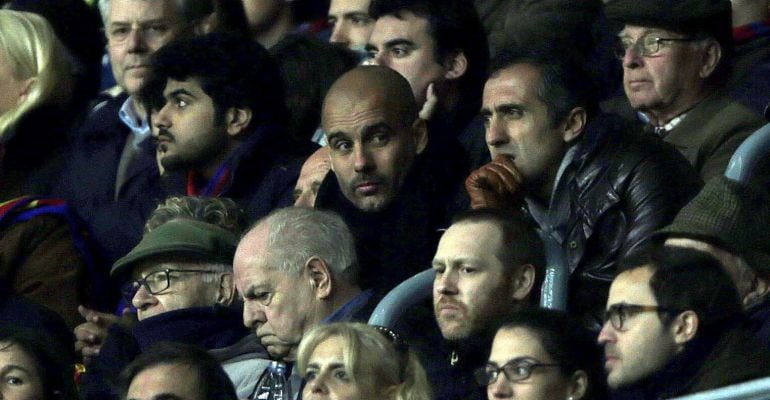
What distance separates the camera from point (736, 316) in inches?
267

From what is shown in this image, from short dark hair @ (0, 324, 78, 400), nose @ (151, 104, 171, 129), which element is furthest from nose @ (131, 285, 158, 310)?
nose @ (151, 104, 171, 129)

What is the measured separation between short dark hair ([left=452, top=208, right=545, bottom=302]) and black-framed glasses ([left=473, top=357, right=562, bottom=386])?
791 mm

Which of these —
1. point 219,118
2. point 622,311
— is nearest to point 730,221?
point 622,311

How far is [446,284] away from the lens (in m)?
7.66

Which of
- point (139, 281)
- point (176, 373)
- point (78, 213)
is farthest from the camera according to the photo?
point (78, 213)

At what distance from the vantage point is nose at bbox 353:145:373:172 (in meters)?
8.73

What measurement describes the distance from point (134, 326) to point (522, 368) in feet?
7.21

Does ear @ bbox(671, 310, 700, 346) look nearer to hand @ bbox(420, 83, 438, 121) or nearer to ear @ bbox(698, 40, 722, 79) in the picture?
ear @ bbox(698, 40, 722, 79)

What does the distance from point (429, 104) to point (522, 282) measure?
83.0 inches

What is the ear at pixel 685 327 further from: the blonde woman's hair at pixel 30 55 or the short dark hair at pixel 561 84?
the blonde woman's hair at pixel 30 55

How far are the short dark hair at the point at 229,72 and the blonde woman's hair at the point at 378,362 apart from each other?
2500 millimetres

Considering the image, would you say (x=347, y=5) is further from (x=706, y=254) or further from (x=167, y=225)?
(x=706, y=254)

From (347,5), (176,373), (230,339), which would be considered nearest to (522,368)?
(176,373)

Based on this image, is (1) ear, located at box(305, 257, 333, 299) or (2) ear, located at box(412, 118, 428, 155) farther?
(2) ear, located at box(412, 118, 428, 155)
